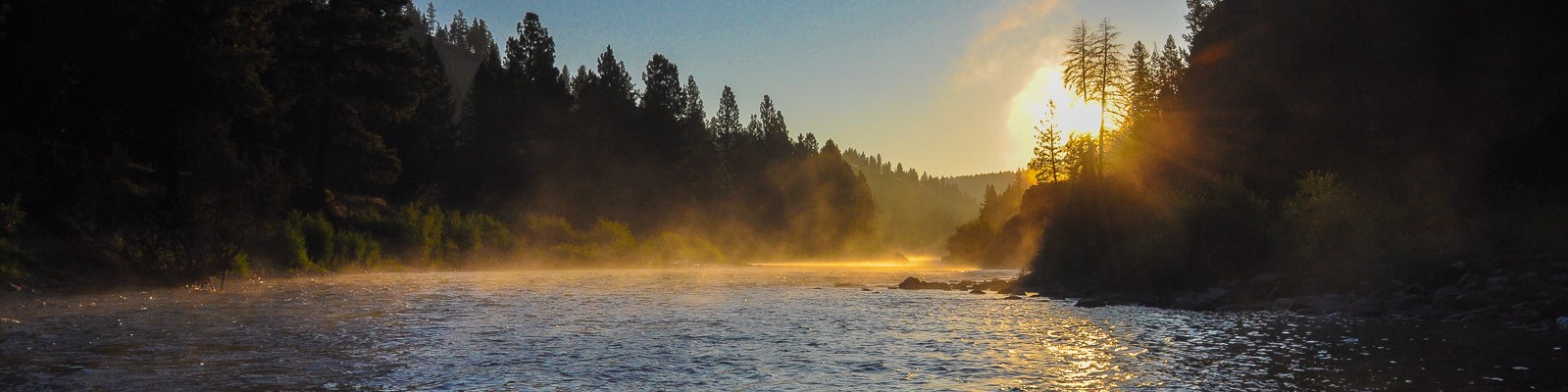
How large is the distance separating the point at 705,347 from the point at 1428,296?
59.3 feet

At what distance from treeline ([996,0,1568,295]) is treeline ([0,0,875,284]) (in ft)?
91.5

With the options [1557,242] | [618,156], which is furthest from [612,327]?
[618,156]

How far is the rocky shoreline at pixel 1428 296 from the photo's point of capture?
1941 centimetres

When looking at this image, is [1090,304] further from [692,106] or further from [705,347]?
[692,106]

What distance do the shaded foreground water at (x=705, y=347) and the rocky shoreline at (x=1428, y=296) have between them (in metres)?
1.58

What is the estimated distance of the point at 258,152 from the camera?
119 feet

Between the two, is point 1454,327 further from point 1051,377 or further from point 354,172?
point 354,172

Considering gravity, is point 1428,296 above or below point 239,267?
above

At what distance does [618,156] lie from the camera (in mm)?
85562

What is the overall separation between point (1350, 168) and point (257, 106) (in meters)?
41.8

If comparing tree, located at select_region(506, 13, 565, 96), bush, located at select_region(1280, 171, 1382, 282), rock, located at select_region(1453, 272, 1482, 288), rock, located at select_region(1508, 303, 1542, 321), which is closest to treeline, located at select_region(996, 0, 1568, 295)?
bush, located at select_region(1280, 171, 1382, 282)

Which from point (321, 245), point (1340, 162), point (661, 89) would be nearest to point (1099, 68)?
point (1340, 162)

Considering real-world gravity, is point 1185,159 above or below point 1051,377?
above

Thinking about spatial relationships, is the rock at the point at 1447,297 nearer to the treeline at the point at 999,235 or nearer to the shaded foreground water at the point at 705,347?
the shaded foreground water at the point at 705,347
